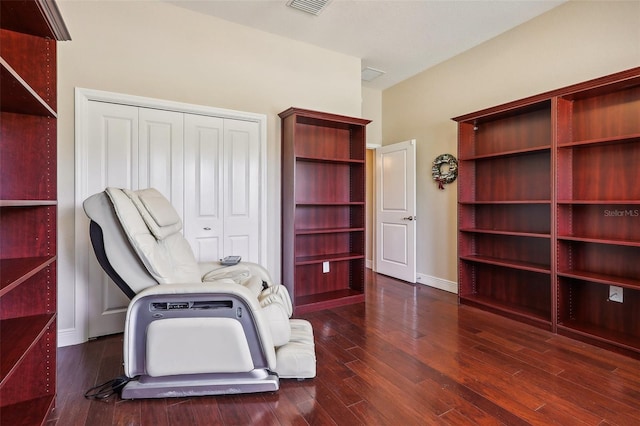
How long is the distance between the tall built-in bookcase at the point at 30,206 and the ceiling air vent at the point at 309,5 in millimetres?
1962

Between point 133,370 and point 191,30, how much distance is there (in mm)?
2865

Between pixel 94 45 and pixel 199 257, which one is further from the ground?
pixel 94 45

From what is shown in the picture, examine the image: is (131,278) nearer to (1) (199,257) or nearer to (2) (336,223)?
(1) (199,257)

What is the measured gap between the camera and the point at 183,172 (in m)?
3.04

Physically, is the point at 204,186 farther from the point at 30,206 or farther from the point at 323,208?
the point at 30,206

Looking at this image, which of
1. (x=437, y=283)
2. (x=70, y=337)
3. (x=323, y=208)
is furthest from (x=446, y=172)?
(x=70, y=337)

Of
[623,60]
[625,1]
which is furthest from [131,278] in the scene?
[625,1]

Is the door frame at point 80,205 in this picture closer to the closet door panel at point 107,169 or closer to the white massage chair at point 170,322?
the closet door panel at point 107,169

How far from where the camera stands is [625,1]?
8.52 ft

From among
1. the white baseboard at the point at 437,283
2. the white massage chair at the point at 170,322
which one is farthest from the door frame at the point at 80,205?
the white baseboard at the point at 437,283

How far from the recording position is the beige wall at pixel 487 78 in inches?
107

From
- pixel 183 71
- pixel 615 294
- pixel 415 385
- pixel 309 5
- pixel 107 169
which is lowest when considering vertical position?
pixel 415 385

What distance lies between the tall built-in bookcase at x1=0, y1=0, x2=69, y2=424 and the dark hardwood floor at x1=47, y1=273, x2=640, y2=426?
0.25 meters

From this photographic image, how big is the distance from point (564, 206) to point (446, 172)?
1447 mm
